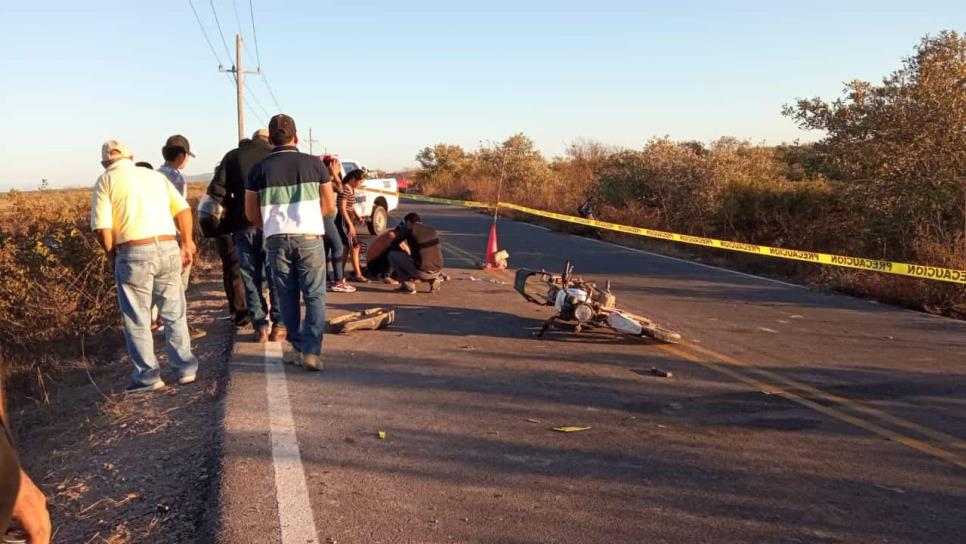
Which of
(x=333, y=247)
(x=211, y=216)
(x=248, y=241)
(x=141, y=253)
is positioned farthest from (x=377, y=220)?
A: (x=141, y=253)

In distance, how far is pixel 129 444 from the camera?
14.9ft

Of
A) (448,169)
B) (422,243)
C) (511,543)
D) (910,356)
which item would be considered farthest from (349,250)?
(448,169)

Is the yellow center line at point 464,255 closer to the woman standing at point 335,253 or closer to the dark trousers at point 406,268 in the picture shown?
the dark trousers at point 406,268

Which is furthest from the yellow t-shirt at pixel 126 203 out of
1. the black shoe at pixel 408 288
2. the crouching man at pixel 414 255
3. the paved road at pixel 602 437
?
the black shoe at pixel 408 288

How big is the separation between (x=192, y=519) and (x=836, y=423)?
407 centimetres

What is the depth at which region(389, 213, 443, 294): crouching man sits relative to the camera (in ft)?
32.7

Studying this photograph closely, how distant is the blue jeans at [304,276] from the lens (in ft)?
19.3

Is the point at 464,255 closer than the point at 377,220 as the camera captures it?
Result: Yes

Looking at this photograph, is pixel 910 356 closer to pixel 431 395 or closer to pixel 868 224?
pixel 431 395

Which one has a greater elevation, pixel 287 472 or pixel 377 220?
pixel 377 220

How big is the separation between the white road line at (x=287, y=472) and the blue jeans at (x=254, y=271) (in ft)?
4.19

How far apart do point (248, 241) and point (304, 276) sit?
4.64ft

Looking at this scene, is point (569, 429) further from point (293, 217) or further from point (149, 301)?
point (149, 301)

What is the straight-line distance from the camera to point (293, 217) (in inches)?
231
